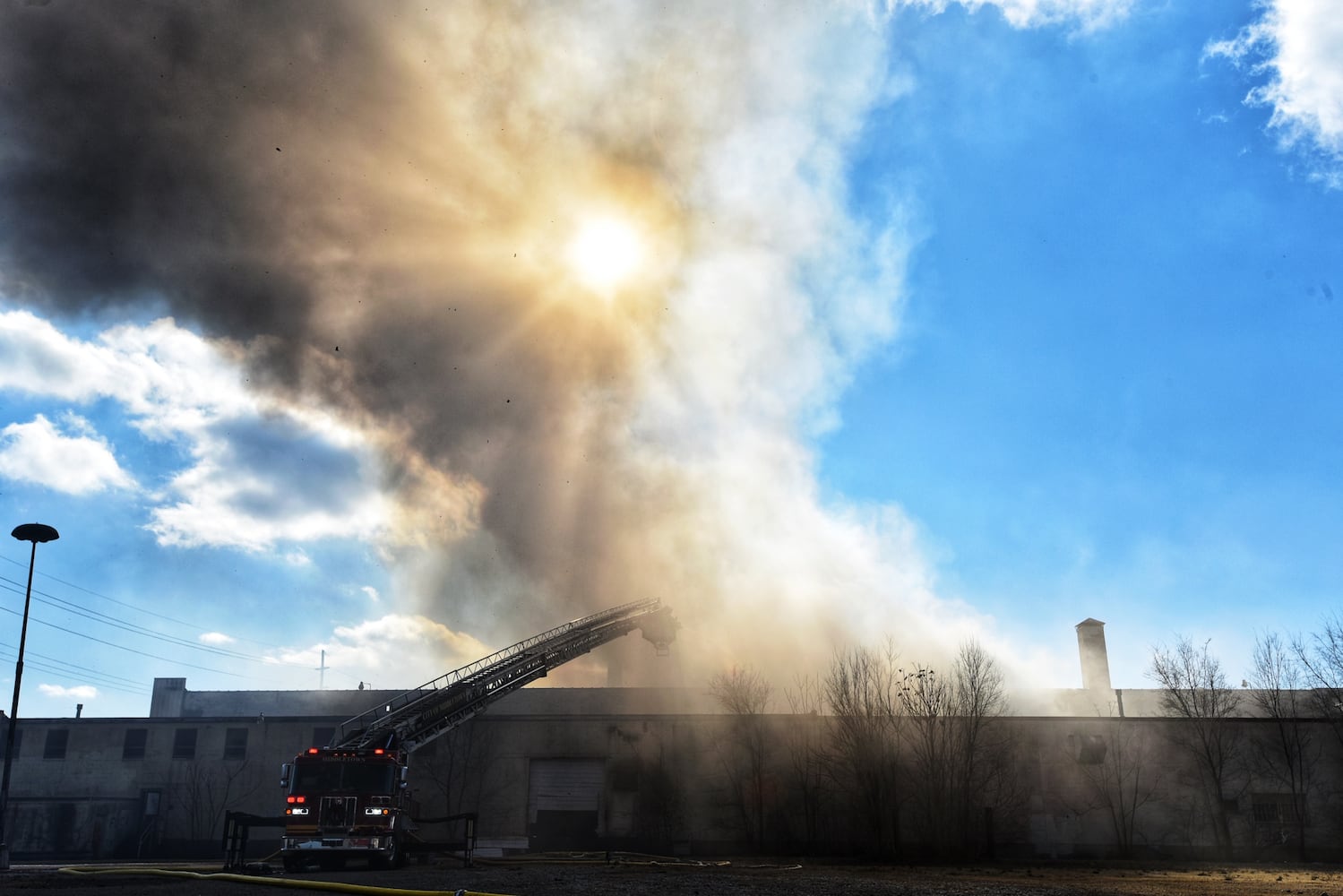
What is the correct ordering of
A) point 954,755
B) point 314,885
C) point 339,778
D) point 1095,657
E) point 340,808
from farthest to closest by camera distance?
1. point 1095,657
2. point 954,755
3. point 339,778
4. point 340,808
5. point 314,885

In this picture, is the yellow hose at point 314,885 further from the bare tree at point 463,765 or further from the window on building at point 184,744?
the window on building at point 184,744

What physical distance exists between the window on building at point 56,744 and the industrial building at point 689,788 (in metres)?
0.08

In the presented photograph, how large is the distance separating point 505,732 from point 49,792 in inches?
810

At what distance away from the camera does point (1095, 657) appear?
4962 centimetres

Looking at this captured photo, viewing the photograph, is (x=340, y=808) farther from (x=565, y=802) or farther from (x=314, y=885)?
(x=565, y=802)

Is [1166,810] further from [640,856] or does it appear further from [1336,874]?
[640,856]

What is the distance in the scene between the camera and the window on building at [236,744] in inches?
1602

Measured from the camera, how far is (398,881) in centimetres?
1877

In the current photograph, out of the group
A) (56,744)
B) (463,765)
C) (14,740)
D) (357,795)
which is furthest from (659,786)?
(14,740)

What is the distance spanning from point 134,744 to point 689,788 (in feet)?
81.5

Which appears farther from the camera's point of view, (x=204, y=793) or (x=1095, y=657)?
(x=1095, y=657)

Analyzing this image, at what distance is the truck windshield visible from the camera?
77.2 ft

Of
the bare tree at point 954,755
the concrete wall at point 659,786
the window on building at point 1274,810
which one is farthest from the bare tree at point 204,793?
the window on building at point 1274,810

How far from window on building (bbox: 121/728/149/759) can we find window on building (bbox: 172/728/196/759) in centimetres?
149
